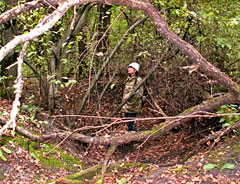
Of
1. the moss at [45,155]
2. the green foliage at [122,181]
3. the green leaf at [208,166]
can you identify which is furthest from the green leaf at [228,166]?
the moss at [45,155]

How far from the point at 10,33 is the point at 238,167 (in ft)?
17.9

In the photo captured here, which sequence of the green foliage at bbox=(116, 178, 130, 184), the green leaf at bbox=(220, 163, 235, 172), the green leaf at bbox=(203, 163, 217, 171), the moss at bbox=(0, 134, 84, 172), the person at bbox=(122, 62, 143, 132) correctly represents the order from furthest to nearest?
the person at bbox=(122, 62, 143, 132) → the moss at bbox=(0, 134, 84, 172) → the green foliage at bbox=(116, 178, 130, 184) → the green leaf at bbox=(203, 163, 217, 171) → the green leaf at bbox=(220, 163, 235, 172)

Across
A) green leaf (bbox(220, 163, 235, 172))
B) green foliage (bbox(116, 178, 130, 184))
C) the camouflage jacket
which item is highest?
the camouflage jacket

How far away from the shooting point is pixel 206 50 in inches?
241

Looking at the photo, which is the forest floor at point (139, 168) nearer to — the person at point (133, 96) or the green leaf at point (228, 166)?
the green leaf at point (228, 166)

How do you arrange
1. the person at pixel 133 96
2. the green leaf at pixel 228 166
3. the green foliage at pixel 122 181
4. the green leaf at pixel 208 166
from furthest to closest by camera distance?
the person at pixel 133 96, the green foliage at pixel 122 181, the green leaf at pixel 208 166, the green leaf at pixel 228 166

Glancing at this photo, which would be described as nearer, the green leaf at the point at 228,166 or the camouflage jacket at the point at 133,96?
the green leaf at the point at 228,166

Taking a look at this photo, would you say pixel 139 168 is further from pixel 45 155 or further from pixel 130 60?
pixel 130 60

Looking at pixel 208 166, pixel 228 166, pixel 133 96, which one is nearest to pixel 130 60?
pixel 133 96

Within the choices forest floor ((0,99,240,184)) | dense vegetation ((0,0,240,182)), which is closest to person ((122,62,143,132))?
dense vegetation ((0,0,240,182))

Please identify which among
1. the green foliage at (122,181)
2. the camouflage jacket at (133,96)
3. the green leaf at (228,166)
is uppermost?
the camouflage jacket at (133,96)

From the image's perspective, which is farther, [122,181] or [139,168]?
[139,168]

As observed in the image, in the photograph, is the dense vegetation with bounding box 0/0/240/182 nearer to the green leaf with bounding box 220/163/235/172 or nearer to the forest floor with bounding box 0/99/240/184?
the forest floor with bounding box 0/99/240/184

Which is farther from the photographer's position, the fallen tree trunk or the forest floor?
the fallen tree trunk
